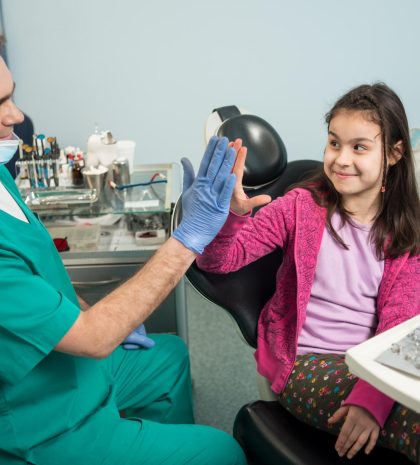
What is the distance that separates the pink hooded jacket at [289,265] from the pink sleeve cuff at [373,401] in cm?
20

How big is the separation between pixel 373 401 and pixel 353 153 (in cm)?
53


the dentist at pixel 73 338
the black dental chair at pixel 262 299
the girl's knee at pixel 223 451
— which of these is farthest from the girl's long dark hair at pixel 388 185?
the girl's knee at pixel 223 451

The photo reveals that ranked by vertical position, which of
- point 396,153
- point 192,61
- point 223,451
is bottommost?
point 223,451

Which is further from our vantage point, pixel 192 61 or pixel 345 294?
pixel 192 61

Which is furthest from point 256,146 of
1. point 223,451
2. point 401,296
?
point 223,451

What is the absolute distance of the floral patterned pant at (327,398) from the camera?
1.12 meters

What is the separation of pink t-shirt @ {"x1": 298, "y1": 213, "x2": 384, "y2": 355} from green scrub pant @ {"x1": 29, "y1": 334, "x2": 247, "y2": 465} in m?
0.30

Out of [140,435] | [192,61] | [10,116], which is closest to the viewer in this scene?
[10,116]

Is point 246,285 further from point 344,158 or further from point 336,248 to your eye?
point 344,158

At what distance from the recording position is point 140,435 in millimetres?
1282

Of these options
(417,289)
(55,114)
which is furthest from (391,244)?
(55,114)

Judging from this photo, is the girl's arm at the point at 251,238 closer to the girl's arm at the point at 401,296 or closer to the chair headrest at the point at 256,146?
the chair headrest at the point at 256,146

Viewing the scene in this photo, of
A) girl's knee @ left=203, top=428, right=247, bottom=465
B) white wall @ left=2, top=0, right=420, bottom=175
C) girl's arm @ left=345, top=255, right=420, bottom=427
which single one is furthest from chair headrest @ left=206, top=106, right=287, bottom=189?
white wall @ left=2, top=0, right=420, bottom=175

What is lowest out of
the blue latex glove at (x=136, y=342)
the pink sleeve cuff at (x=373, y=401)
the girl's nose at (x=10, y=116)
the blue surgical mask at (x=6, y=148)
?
the blue latex glove at (x=136, y=342)
